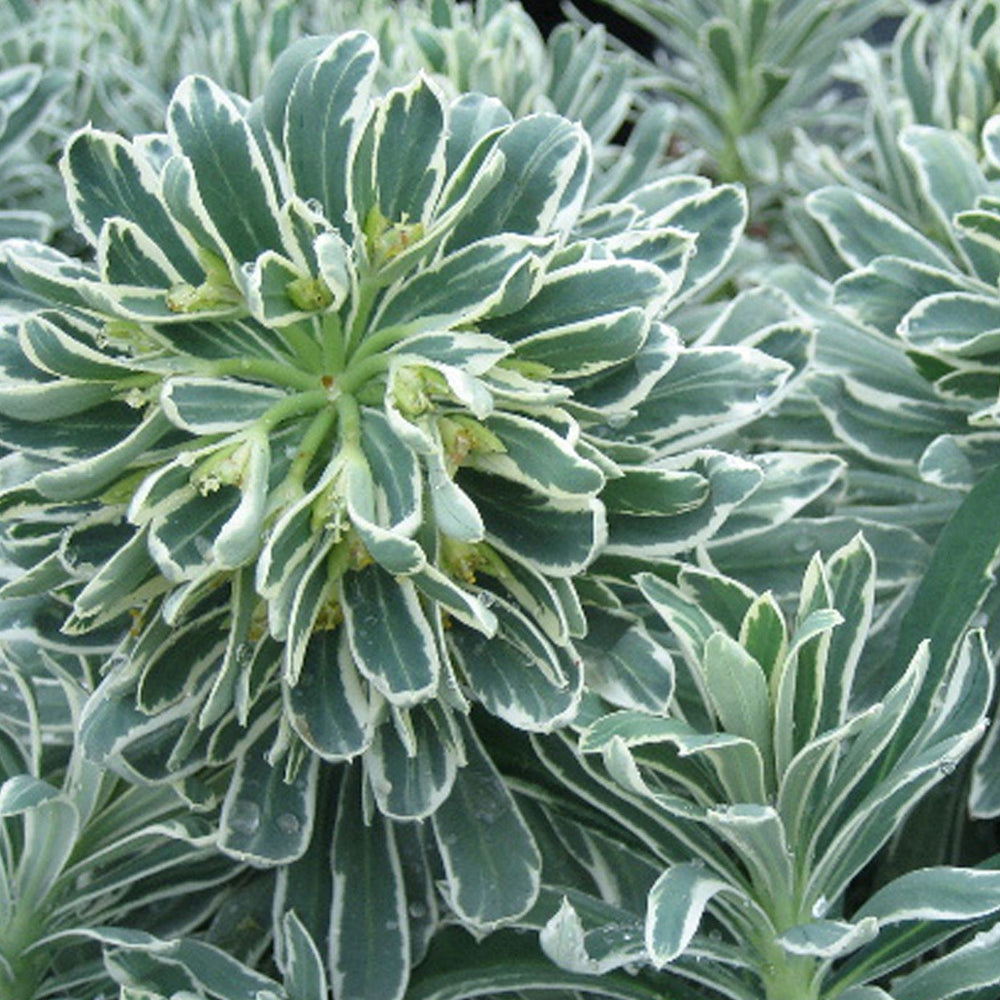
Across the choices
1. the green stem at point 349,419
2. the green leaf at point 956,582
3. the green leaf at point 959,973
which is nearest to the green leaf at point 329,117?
the green stem at point 349,419

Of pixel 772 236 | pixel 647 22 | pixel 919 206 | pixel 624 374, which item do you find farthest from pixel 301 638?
pixel 647 22

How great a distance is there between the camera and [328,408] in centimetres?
81

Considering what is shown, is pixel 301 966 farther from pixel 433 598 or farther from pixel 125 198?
pixel 125 198

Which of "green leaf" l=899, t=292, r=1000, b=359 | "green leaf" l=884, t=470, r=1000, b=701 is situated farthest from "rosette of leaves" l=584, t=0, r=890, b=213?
"green leaf" l=884, t=470, r=1000, b=701

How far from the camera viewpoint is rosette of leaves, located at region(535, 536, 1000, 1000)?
2.46ft

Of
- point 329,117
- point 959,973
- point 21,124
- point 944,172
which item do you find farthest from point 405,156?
point 21,124

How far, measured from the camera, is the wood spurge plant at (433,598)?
765 mm

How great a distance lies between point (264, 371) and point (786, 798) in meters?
0.39

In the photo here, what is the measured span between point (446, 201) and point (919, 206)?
71 cm

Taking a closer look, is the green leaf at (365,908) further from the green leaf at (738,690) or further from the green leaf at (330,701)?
the green leaf at (738,690)

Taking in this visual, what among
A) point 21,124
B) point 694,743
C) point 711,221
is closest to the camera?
point 694,743

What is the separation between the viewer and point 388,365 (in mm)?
792

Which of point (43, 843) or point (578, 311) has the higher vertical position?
point (578, 311)

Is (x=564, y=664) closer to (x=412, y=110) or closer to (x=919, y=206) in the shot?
(x=412, y=110)
